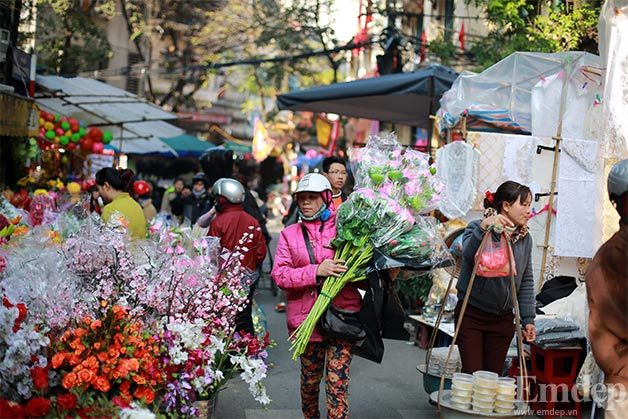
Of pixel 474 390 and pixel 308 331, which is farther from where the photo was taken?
pixel 308 331

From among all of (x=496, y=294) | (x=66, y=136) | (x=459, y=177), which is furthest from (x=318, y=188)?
(x=66, y=136)

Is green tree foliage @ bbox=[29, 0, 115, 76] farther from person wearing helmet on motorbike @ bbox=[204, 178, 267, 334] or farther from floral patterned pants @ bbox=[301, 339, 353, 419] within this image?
floral patterned pants @ bbox=[301, 339, 353, 419]

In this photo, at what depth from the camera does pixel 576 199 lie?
26.2 ft

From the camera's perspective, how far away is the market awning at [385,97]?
10.9m

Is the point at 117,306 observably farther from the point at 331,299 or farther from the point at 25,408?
the point at 331,299

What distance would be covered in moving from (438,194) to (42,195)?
5.79 meters

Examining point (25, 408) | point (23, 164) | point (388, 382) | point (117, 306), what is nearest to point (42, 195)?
point (23, 164)

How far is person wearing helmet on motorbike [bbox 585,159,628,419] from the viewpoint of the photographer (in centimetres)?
369

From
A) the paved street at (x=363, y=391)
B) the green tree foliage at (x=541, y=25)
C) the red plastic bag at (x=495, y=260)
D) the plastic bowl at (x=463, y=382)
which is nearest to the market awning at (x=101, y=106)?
the green tree foliage at (x=541, y=25)

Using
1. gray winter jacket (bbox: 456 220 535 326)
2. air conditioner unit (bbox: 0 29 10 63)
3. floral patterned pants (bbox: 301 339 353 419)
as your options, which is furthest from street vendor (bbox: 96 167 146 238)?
air conditioner unit (bbox: 0 29 10 63)

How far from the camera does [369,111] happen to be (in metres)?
14.8

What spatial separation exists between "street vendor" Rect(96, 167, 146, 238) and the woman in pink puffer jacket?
87.8 inches

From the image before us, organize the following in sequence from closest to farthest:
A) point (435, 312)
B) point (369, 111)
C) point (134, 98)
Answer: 1. point (435, 312)
2. point (369, 111)
3. point (134, 98)

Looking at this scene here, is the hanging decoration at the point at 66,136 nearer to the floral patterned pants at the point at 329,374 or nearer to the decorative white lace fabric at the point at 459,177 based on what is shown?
the decorative white lace fabric at the point at 459,177
